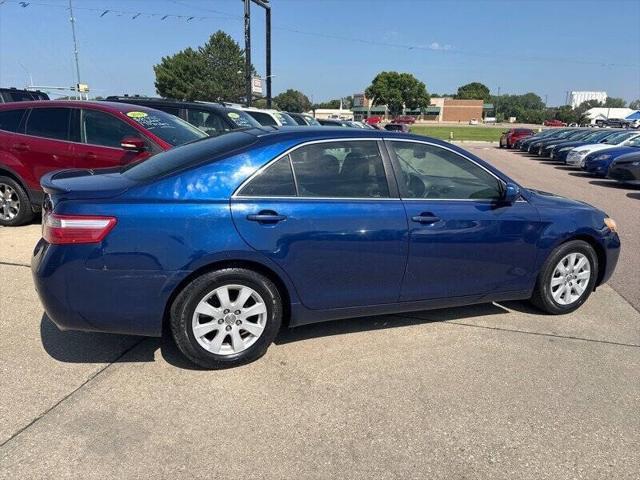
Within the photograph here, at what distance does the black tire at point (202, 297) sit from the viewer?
3.10 m

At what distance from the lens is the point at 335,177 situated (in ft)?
11.5

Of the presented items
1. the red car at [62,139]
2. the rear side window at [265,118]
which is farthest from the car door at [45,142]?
the rear side window at [265,118]

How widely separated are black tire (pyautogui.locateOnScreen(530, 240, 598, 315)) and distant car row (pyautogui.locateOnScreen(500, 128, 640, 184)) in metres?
10.1

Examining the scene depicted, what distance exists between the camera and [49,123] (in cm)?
648

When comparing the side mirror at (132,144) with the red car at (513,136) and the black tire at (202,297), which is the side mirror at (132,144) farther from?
the red car at (513,136)

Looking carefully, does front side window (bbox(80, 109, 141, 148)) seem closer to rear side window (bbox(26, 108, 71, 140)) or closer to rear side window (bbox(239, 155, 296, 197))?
rear side window (bbox(26, 108, 71, 140))

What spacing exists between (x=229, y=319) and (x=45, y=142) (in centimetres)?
462

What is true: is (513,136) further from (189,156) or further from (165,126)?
(189,156)

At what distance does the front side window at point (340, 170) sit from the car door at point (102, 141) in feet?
10.6

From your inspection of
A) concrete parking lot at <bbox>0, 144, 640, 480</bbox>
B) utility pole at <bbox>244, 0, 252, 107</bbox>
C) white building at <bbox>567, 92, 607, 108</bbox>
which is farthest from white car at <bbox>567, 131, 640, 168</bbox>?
white building at <bbox>567, 92, 607, 108</bbox>

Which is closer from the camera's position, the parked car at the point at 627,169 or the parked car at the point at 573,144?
the parked car at the point at 627,169

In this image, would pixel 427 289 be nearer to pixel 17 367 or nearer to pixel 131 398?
pixel 131 398

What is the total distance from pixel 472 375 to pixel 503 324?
3.28 feet

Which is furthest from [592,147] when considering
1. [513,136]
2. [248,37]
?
[513,136]
